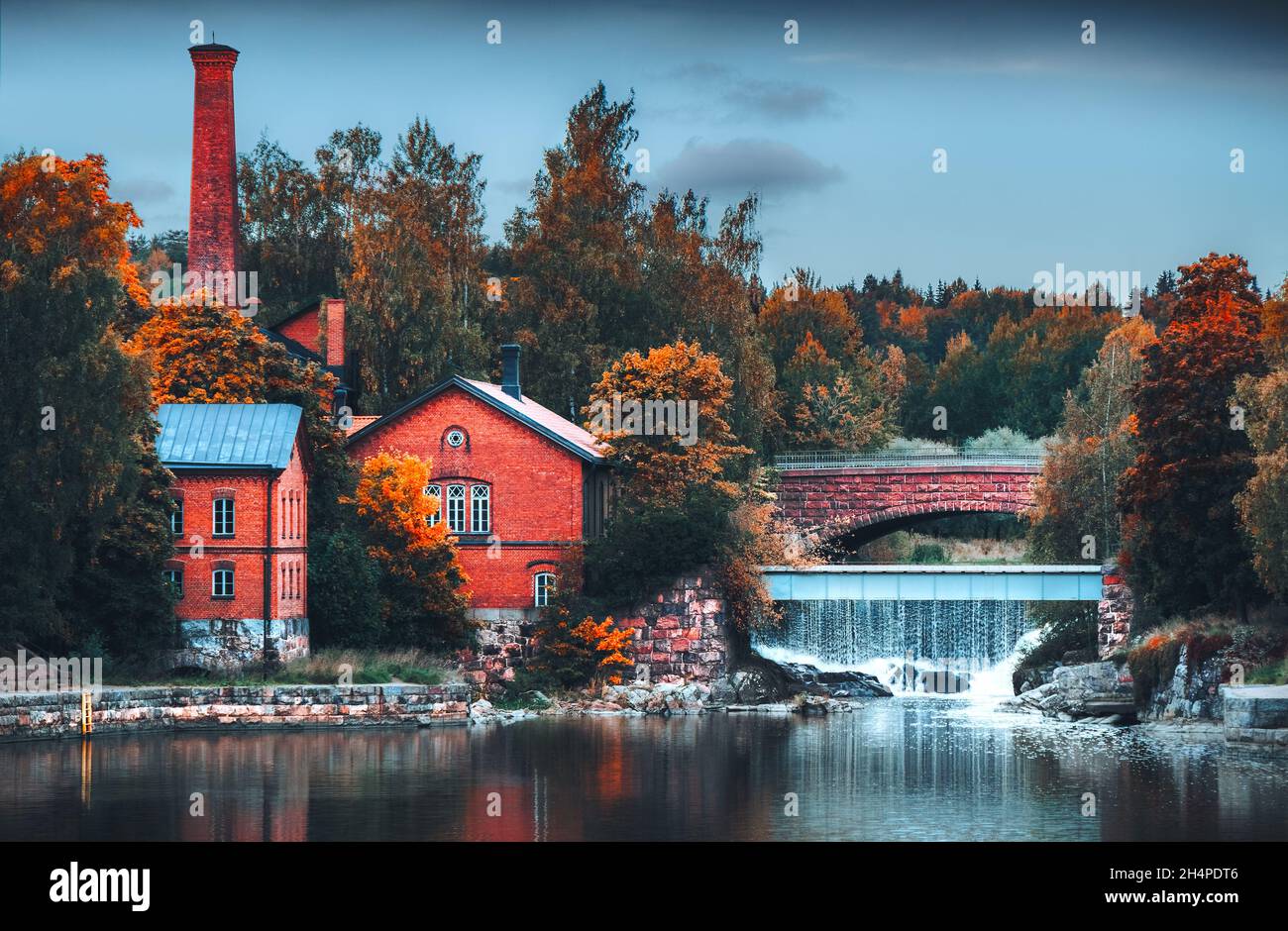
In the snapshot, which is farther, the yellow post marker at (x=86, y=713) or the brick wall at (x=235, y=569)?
the brick wall at (x=235, y=569)

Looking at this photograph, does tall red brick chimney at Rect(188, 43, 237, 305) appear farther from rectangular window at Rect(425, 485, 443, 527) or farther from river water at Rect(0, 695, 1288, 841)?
river water at Rect(0, 695, 1288, 841)

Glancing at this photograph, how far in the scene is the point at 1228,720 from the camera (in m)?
46.7

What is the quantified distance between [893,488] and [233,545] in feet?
94.7

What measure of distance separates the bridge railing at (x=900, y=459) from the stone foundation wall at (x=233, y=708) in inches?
995

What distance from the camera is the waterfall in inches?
2657

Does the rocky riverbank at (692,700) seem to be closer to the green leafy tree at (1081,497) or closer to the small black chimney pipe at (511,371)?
the green leafy tree at (1081,497)

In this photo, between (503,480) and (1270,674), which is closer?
(1270,674)

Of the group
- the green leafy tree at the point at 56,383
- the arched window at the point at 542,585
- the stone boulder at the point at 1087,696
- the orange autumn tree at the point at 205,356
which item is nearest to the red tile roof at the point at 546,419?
the arched window at the point at 542,585

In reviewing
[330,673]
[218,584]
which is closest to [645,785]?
[330,673]

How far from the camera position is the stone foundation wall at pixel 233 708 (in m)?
46.6

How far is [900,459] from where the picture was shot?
7519 cm

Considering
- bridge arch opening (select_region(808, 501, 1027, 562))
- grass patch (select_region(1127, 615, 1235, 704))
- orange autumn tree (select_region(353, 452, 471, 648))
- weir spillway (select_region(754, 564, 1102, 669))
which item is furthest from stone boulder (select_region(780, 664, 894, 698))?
orange autumn tree (select_region(353, 452, 471, 648))

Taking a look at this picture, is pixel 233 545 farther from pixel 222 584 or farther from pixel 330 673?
pixel 330 673
